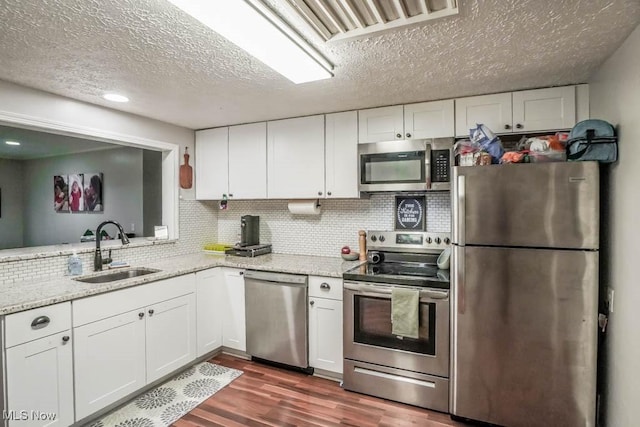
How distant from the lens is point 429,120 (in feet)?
8.82

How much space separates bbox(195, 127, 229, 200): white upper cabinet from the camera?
3.54m

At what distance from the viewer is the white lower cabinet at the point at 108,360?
6.70 feet

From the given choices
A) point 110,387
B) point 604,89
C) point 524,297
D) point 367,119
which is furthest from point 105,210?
point 604,89

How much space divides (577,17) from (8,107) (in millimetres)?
3278

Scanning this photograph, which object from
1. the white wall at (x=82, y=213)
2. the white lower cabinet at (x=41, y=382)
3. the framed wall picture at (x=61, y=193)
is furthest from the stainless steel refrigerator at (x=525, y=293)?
the framed wall picture at (x=61, y=193)

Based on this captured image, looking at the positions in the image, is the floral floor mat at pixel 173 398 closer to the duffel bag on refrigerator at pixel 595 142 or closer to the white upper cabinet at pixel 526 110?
the white upper cabinet at pixel 526 110

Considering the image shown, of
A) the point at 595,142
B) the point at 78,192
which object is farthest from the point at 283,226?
the point at 78,192

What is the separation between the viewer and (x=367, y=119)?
9.52 feet

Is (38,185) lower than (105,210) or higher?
higher

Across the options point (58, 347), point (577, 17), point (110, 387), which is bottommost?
point (110, 387)

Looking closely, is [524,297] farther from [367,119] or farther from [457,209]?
[367,119]

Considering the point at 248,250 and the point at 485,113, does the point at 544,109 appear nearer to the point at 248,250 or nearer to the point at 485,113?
the point at 485,113

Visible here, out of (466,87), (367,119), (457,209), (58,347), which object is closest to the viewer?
(58,347)

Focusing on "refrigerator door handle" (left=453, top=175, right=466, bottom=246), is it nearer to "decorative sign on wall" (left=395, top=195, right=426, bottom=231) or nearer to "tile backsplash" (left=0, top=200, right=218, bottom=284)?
"decorative sign on wall" (left=395, top=195, right=426, bottom=231)
